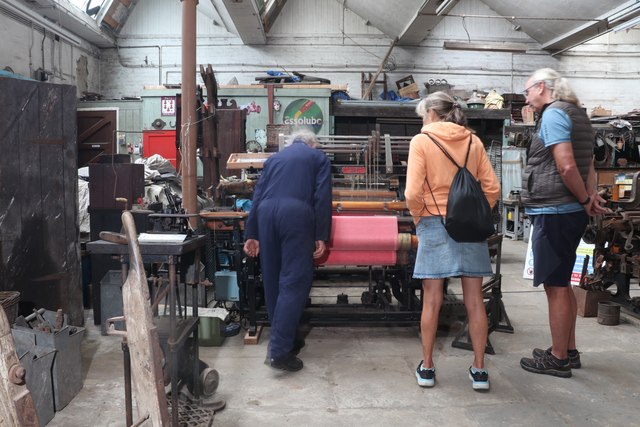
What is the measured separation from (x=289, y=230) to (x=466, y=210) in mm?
994

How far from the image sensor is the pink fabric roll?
3443mm

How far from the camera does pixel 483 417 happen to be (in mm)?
2529

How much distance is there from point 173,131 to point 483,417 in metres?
8.24

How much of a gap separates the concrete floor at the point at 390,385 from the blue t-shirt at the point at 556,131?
3.18 feet

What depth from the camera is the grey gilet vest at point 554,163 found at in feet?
9.32

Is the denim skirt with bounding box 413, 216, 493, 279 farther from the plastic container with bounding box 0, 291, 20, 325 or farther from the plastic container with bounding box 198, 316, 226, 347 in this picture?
the plastic container with bounding box 0, 291, 20, 325

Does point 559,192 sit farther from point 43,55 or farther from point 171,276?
point 43,55

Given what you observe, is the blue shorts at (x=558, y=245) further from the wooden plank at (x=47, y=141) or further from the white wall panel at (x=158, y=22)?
the white wall panel at (x=158, y=22)

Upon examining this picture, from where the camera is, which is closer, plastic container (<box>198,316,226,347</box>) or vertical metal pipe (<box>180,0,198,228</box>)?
plastic container (<box>198,316,226,347</box>)

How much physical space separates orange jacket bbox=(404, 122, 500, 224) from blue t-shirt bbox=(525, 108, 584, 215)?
0.40 metres

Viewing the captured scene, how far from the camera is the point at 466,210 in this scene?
2645 mm

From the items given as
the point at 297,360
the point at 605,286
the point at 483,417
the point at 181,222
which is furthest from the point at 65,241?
the point at 605,286

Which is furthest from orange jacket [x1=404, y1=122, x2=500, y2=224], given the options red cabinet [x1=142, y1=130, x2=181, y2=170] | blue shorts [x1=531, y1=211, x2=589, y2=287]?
red cabinet [x1=142, y1=130, x2=181, y2=170]

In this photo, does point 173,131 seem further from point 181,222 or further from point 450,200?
point 450,200
